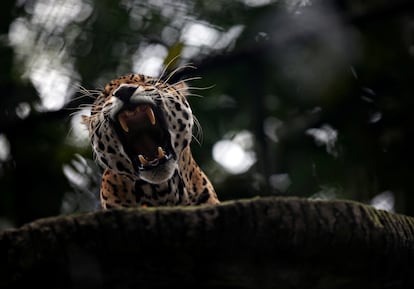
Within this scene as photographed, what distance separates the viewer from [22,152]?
597 centimetres

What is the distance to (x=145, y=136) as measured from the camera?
4.33 metres

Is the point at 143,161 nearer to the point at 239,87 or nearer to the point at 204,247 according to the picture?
the point at 239,87

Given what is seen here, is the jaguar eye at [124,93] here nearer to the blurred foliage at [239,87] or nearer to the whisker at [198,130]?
the whisker at [198,130]

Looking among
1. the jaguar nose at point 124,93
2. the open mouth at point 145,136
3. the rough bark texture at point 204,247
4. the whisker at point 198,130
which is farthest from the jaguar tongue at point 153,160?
the rough bark texture at point 204,247

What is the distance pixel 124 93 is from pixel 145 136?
30 cm

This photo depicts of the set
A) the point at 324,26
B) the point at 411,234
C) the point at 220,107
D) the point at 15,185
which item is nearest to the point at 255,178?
the point at 220,107

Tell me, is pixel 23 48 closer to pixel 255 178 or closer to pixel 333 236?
pixel 255 178

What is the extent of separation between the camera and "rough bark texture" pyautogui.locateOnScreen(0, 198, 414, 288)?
2328 millimetres

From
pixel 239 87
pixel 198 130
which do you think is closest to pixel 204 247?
pixel 198 130

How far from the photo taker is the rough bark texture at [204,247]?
233 cm

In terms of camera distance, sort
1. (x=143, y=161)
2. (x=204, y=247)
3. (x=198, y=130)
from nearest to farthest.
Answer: (x=204, y=247)
(x=143, y=161)
(x=198, y=130)

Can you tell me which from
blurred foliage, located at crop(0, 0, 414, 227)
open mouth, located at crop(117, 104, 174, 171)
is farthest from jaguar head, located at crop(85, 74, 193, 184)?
blurred foliage, located at crop(0, 0, 414, 227)

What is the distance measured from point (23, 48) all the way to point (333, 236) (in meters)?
3.45

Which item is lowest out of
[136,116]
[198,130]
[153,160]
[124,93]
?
[198,130]
